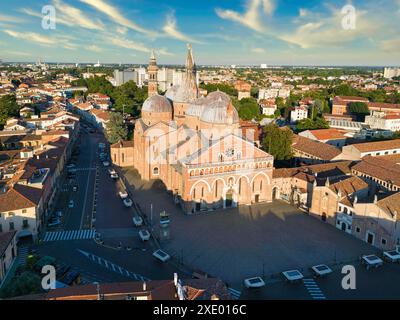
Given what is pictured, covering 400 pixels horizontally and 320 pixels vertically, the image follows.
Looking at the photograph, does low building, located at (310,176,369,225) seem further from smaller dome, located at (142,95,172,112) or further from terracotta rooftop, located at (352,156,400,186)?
smaller dome, located at (142,95,172,112)

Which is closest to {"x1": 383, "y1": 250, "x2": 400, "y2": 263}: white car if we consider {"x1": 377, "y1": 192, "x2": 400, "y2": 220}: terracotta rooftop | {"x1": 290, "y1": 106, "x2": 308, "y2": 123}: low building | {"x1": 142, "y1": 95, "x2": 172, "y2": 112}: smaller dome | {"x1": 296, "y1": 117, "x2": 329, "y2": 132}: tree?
{"x1": 377, "y1": 192, "x2": 400, "y2": 220}: terracotta rooftop

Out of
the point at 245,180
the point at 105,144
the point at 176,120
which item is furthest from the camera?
the point at 105,144

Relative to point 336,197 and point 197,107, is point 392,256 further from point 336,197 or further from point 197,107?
point 197,107

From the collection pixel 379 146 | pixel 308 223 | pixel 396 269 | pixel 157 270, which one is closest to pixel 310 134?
pixel 379 146

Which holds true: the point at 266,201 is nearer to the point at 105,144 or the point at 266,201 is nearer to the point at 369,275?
the point at 369,275

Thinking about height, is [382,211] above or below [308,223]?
above
